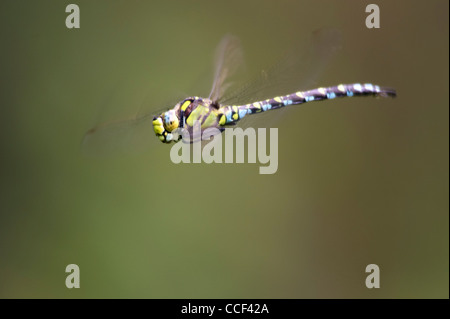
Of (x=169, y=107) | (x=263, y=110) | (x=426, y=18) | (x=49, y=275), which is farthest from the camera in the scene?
(x=426, y=18)

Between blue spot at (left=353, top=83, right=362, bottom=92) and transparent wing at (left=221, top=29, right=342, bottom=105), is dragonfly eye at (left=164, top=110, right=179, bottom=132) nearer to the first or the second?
transparent wing at (left=221, top=29, right=342, bottom=105)

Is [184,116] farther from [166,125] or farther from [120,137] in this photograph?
[120,137]

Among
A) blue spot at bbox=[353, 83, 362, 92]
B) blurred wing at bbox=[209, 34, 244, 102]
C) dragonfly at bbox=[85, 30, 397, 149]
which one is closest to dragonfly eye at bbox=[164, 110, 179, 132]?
dragonfly at bbox=[85, 30, 397, 149]

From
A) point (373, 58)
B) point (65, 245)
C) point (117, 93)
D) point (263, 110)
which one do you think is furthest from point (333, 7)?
point (65, 245)

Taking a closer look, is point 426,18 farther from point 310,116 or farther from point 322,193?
point 322,193

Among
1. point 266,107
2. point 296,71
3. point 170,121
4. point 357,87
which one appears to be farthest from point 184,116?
point 357,87

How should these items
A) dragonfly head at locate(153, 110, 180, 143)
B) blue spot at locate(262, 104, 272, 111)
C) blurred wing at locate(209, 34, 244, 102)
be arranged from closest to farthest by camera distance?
dragonfly head at locate(153, 110, 180, 143) → blurred wing at locate(209, 34, 244, 102) → blue spot at locate(262, 104, 272, 111)
